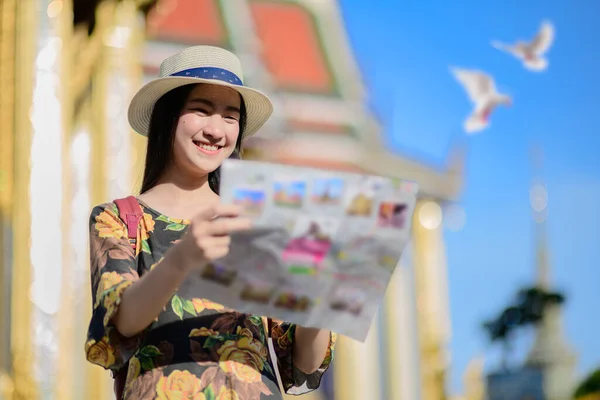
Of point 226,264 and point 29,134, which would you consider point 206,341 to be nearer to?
point 226,264

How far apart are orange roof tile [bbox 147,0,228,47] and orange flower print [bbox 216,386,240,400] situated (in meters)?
6.22

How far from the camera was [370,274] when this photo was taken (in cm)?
113

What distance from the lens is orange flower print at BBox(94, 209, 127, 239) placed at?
1240mm

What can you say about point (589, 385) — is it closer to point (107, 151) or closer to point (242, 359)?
point (107, 151)

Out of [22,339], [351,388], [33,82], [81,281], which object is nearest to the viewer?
[22,339]

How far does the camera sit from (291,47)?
328 inches

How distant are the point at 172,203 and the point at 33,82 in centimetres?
212

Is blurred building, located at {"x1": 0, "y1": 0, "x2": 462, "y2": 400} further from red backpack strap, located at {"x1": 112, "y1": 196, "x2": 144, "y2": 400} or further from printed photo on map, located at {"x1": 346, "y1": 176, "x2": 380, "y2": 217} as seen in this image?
printed photo on map, located at {"x1": 346, "y1": 176, "x2": 380, "y2": 217}

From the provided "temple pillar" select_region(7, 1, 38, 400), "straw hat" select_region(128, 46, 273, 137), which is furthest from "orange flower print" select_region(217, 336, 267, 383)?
"temple pillar" select_region(7, 1, 38, 400)

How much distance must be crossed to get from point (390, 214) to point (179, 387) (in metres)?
0.35

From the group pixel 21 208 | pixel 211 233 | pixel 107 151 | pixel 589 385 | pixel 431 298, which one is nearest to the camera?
pixel 211 233

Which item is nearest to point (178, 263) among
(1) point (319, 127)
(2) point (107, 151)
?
(2) point (107, 151)

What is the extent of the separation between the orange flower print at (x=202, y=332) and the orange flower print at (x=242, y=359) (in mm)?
23

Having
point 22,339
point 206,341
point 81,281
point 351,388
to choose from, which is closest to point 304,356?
point 206,341
